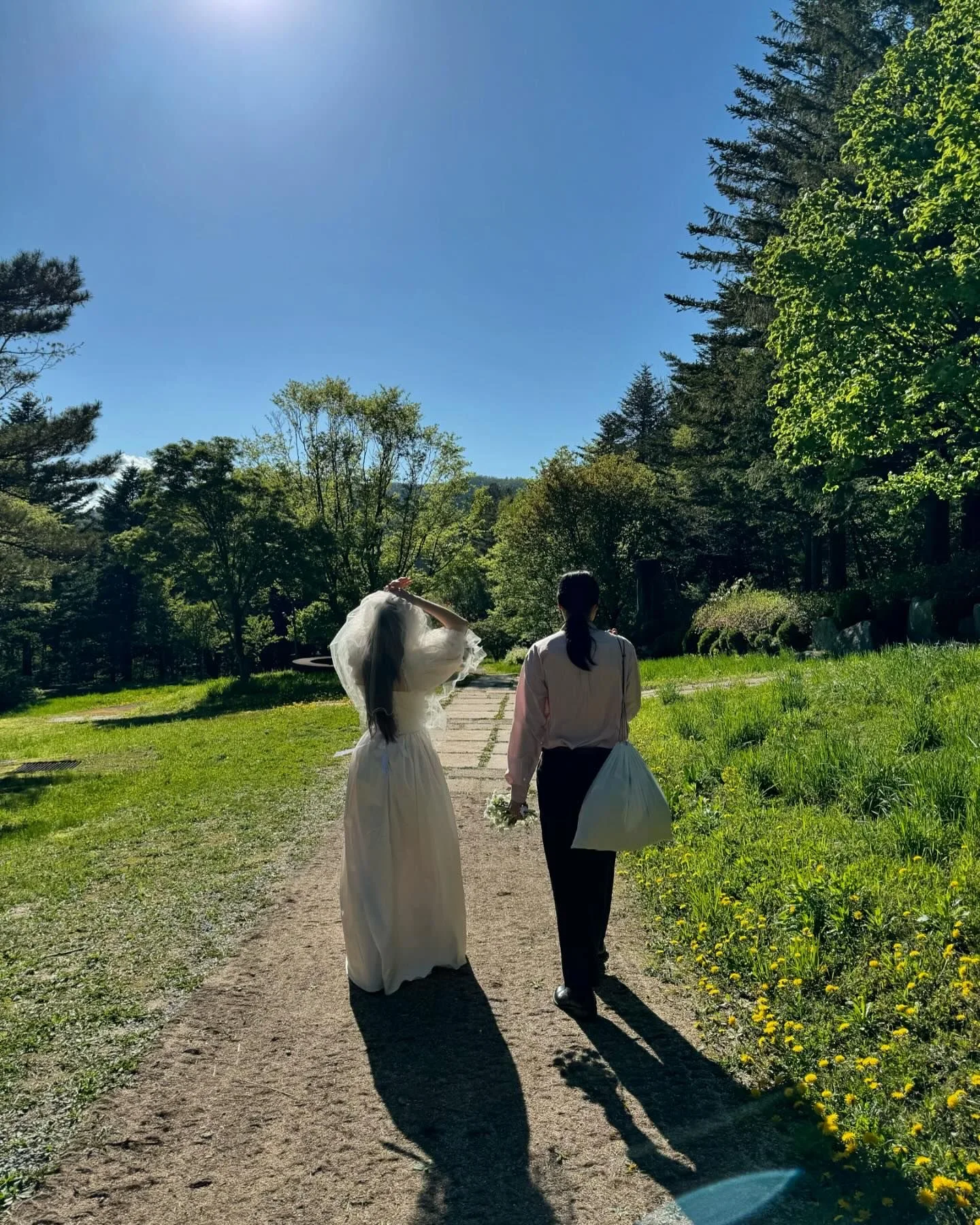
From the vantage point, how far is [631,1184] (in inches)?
94.0

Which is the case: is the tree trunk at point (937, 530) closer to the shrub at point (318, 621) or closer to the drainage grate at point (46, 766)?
the shrub at point (318, 621)

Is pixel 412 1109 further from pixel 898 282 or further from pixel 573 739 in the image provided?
pixel 898 282

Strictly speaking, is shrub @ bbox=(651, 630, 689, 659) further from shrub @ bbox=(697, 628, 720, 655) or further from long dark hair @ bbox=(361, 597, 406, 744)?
long dark hair @ bbox=(361, 597, 406, 744)

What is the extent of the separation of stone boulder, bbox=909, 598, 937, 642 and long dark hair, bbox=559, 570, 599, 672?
1059cm

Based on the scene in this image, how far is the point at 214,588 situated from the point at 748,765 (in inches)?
709

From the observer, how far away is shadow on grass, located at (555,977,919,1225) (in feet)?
7.38

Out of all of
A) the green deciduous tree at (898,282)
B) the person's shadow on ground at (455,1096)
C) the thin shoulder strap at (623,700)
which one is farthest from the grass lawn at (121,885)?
the green deciduous tree at (898,282)

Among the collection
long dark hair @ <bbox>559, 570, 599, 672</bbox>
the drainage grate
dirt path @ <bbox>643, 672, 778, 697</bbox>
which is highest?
long dark hair @ <bbox>559, 570, 599, 672</bbox>

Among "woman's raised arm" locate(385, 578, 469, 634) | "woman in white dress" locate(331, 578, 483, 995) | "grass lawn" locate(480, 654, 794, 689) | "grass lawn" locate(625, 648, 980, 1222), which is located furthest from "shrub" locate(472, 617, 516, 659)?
"woman in white dress" locate(331, 578, 483, 995)

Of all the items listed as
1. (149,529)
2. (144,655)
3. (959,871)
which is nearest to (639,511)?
(149,529)

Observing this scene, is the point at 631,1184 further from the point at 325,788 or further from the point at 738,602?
the point at 738,602

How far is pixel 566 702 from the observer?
11.4ft

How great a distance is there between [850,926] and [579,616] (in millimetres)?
1895

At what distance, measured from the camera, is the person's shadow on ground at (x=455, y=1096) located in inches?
92.0
